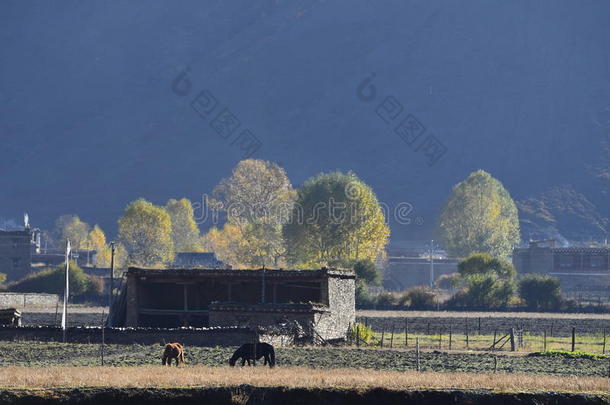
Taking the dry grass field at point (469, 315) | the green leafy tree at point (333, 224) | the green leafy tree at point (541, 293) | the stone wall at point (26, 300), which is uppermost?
the green leafy tree at point (333, 224)

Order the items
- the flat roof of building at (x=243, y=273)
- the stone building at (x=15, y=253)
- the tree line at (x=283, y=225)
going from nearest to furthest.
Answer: the flat roof of building at (x=243, y=273)
the tree line at (x=283, y=225)
the stone building at (x=15, y=253)

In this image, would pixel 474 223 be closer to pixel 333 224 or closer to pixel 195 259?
pixel 195 259

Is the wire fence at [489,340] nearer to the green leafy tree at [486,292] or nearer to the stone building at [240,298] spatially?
the stone building at [240,298]

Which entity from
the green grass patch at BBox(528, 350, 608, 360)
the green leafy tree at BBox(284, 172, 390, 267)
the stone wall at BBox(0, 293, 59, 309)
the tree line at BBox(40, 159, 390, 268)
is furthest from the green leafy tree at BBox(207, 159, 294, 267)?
the green grass patch at BBox(528, 350, 608, 360)

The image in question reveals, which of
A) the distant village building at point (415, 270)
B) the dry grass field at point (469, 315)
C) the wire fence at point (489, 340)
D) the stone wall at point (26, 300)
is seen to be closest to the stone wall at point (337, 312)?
the wire fence at point (489, 340)

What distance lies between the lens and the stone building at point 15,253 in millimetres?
148875

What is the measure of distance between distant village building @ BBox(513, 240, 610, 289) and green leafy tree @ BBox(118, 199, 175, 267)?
154 ft

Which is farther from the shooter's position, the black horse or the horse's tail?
the black horse

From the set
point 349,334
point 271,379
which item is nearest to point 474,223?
point 349,334

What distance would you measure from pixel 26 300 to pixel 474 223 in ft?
285

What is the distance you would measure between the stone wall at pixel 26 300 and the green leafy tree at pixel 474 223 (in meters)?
77.6

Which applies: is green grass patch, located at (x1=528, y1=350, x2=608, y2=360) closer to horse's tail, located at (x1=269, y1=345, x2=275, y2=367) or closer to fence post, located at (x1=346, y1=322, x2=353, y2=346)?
fence post, located at (x1=346, y1=322, x2=353, y2=346)

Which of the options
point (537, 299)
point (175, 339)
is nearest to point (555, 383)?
point (175, 339)

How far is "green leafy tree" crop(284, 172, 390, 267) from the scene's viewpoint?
136375 millimetres
